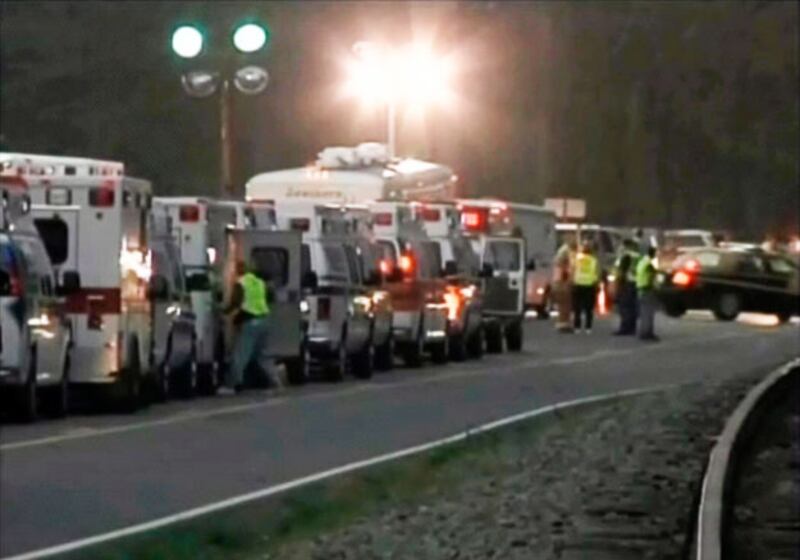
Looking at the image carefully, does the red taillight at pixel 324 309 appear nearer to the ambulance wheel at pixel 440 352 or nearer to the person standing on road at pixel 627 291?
the ambulance wheel at pixel 440 352

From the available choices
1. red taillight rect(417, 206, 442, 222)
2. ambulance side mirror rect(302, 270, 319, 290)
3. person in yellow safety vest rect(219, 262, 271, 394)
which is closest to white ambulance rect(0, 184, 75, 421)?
person in yellow safety vest rect(219, 262, 271, 394)

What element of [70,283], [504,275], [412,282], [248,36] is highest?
[248,36]

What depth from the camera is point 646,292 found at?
156 ft

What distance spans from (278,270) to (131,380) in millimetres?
5434

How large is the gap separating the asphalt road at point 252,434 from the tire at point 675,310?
17.7 metres

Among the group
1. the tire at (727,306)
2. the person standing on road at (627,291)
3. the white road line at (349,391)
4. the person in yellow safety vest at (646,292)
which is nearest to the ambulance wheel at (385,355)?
the white road line at (349,391)

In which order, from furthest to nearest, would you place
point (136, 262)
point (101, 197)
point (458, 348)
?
1. point (458, 348)
2. point (136, 262)
3. point (101, 197)

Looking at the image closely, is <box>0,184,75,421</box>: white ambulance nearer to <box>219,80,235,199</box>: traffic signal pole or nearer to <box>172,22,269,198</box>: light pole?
<box>172,22,269,198</box>: light pole

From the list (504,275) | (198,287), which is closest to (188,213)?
(198,287)

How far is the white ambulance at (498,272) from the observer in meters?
44.1

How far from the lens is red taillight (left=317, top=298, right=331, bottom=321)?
112ft

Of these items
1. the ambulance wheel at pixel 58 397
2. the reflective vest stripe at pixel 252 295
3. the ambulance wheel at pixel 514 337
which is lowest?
the ambulance wheel at pixel 514 337

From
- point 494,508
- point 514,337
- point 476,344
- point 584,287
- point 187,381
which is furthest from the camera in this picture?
point 584,287

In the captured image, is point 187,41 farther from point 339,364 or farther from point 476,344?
point 476,344
